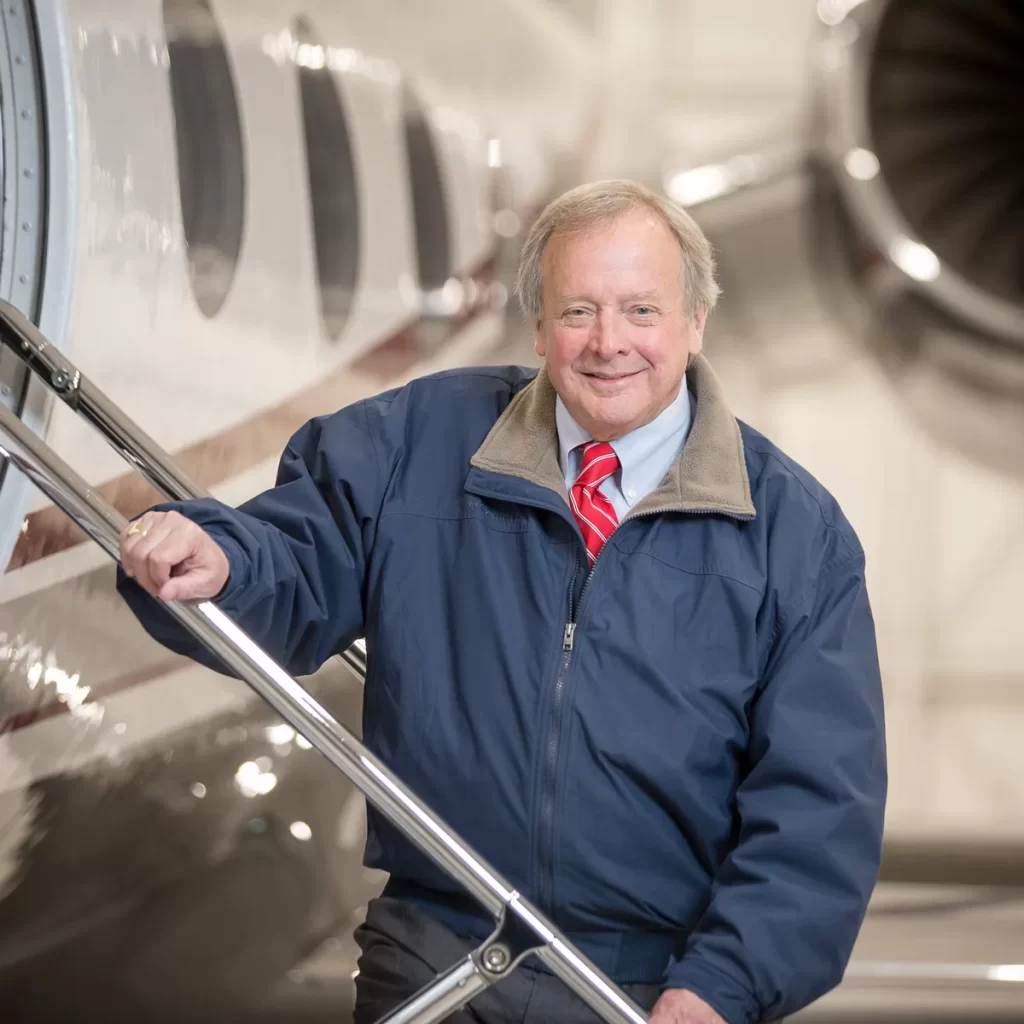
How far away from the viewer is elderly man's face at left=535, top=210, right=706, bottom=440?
1878 mm

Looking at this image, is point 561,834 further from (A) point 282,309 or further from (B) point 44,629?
(A) point 282,309

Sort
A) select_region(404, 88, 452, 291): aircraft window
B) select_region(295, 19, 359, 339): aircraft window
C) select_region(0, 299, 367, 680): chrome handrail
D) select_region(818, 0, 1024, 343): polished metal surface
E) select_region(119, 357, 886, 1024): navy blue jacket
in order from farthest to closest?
select_region(818, 0, 1024, 343): polished metal surface
select_region(404, 88, 452, 291): aircraft window
select_region(295, 19, 359, 339): aircraft window
select_region(0, 299, 367, 680): chrome handrail
select_region(119, 357, 886, 1024): navy blue jacket

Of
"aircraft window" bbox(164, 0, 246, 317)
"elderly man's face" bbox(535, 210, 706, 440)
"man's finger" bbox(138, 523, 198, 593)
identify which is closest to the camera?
"man's finger" bbox(138, 523, 198, 593)

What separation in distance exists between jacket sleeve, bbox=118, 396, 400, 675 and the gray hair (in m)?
0.27

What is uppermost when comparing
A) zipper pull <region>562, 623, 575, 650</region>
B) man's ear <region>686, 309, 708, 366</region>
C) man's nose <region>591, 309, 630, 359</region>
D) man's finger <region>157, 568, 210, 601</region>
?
man's ear <region>686, 309, 708, 366</region>

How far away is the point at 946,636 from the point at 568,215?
10.2 ft

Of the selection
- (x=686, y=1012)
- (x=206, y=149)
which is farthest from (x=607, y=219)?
(x=206, y=149)

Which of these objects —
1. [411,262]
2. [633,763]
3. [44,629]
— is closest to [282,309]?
[411,262]

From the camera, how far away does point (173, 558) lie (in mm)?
1676

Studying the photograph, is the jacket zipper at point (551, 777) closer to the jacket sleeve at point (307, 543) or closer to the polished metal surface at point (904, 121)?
the jacket sleeve at point (307, 543)

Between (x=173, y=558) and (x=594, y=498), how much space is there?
56 cm

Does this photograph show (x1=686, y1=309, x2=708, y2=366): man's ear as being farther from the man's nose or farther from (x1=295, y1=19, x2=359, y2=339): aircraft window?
(x1=295, y1=19, x2=359, y2=339): aircraft window

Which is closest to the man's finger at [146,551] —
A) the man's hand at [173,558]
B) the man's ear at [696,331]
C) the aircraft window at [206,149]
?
the man's hand at [173,558]

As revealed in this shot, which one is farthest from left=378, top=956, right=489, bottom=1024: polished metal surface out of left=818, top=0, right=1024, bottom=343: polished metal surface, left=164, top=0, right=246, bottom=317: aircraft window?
left=818, top=0, right=1024, bottom=343: polished metal surface
